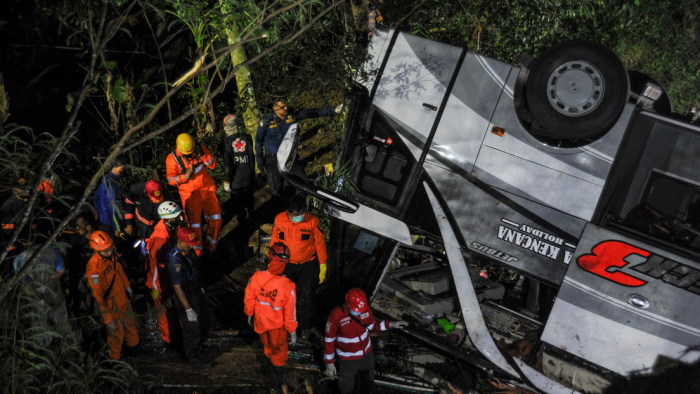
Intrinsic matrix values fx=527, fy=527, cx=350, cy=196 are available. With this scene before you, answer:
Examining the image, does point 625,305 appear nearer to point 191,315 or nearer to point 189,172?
point 191,315

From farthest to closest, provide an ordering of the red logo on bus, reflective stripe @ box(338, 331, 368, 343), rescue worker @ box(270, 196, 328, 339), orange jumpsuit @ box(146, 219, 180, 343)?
rescue worker @ box(270, 196, 328, 339) → orange jumpsuit @ box(146, 219, 180, 343) → reflective stripe @ box(338, 331, 368, 343) → the red logo on bus

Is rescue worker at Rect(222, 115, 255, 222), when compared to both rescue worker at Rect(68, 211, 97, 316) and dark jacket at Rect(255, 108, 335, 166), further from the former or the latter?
rescue worker at Rect(68, 211, 97, 316)

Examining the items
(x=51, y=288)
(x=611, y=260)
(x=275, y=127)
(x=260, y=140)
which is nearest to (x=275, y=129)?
(x=275, y=127)

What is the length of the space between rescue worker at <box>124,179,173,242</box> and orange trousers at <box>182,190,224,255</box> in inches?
13.6

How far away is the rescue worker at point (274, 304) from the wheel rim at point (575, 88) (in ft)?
9.18

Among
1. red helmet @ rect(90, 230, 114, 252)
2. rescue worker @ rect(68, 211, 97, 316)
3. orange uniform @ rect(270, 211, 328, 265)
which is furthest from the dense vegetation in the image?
orange uniform @ rect(270, 211, 328, 265)

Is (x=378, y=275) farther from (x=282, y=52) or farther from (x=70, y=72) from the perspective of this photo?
(x=70, y=72)

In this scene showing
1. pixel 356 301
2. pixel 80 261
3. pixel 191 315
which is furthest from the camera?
pixel 80 261

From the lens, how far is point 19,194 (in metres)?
3.61

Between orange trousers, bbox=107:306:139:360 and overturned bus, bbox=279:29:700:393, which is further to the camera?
orange trousers, bbox=107:306:139:360

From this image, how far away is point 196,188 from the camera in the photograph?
22.9 feet

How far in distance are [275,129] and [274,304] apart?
121 inches

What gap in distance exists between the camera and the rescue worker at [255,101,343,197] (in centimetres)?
708

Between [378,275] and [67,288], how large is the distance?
3.44 m
